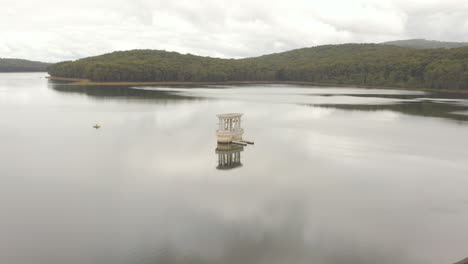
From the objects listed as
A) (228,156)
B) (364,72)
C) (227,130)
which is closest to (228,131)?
(227,130)

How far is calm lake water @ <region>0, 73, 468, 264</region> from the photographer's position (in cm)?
1938

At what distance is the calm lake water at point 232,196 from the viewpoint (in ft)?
63.6

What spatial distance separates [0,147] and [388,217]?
40682mm

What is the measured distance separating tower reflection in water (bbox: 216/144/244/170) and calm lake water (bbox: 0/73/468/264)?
1.96 ft

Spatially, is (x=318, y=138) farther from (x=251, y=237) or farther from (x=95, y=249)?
(x=95, y=249)

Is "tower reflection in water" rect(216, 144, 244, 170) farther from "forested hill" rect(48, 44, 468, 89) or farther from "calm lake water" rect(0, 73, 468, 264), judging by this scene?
"forested hill" rect(48, 44, 468, 89)

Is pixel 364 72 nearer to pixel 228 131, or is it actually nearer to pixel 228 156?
pixel 228 131

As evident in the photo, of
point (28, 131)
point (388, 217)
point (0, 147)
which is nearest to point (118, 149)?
point (0, 147)

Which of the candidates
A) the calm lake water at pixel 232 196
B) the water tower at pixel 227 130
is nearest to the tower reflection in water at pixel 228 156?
the calm lake water at pixel 232 196

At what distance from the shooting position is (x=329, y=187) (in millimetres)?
29469

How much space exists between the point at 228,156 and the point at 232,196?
42.2ft

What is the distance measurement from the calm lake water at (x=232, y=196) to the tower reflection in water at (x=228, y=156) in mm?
598

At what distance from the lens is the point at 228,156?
3981 centimetres

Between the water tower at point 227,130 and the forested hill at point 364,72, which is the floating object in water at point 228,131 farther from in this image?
the forested hill at point 364,72
